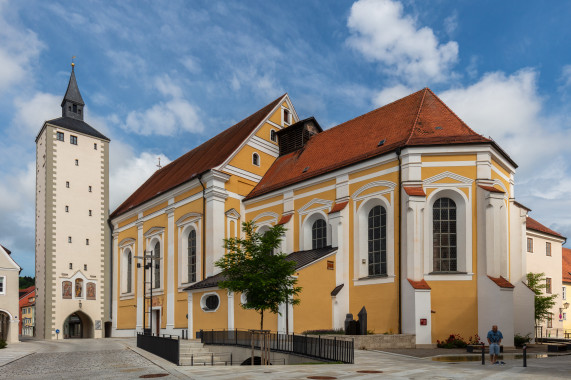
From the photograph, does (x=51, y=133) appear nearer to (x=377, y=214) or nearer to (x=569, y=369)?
(x=377, y=214)

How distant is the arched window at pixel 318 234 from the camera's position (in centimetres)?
2909

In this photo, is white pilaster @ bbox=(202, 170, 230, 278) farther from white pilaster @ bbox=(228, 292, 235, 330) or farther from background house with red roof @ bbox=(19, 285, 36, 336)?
background house with red roof @ bbox=(19, 285, 36, 336)

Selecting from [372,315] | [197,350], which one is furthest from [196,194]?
[372,315]

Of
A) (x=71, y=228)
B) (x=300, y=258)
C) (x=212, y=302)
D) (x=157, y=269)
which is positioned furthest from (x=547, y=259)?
(x=71, y=228)

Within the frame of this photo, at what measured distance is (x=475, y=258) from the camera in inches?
928

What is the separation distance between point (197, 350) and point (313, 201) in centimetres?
1021

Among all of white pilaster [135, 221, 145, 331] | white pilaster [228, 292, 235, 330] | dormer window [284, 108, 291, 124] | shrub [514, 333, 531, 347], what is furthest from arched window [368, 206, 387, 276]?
white pilaster [135, 221, 145, 331]

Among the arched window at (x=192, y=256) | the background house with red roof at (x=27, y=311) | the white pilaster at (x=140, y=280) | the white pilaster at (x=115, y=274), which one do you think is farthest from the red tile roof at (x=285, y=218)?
the background house with red roof at (x=27, y=311)

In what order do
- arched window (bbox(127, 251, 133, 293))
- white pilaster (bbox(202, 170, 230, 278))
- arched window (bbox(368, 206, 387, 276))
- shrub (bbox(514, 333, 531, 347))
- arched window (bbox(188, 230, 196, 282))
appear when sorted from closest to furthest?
1. shrub (bbox(514, 333, 531, 347))
2. arched window (bbox(368, 206, 387, 276))
3. white pilaster (bbox(202, 170, 230, 278))
4. arched window (bbox(188, 230, 196, 282))
5. arched window (bbox(127, 251, 133, 293))

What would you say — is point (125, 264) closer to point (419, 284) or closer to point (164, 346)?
point (164, 346)

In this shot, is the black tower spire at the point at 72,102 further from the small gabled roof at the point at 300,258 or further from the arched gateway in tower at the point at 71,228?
the small gabled roof at the point at 300,258

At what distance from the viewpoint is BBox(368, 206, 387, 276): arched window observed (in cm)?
2559

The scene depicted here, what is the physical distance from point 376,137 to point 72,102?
33153 millimetres

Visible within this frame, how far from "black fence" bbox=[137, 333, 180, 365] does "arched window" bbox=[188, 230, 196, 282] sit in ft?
33.2
